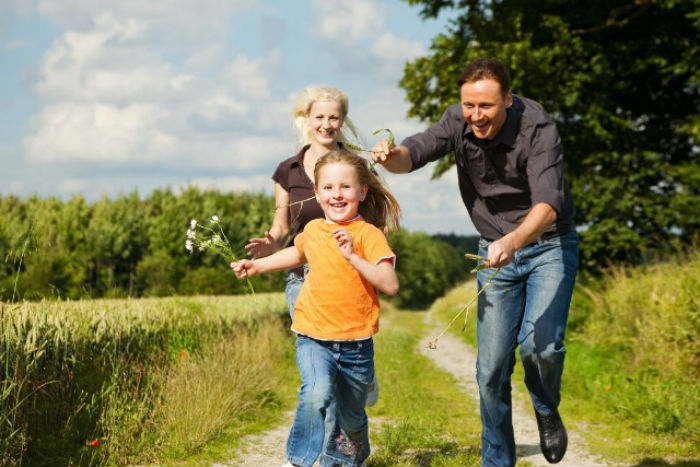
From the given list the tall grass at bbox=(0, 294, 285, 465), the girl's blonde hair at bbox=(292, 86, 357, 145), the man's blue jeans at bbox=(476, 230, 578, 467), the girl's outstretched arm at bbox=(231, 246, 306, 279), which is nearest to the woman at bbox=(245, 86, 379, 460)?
the girl's blonde hair at bbox=(292, 86, 357, 145)

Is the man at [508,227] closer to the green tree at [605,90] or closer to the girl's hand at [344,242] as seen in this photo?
the girl's hand at [344,242]

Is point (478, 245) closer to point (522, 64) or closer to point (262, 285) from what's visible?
point (522, 64)

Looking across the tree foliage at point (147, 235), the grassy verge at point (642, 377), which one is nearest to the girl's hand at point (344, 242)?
the grassy verge at point (642, 377)

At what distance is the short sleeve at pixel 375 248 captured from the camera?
13.3ft

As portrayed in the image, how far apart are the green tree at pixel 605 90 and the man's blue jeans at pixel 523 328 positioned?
12.5 metres

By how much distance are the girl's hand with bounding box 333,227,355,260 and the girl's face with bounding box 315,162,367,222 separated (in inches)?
9.7

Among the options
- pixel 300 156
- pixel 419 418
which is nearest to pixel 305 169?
pixel 300 156

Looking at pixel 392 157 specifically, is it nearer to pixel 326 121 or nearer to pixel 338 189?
pixel 338 189

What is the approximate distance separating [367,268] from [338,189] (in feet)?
1.75

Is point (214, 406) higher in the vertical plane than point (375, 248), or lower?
lower

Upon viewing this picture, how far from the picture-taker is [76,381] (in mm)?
6191

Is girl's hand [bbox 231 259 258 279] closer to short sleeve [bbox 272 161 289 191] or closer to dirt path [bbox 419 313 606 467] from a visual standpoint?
dirt path [bbox 419 313 606 467]

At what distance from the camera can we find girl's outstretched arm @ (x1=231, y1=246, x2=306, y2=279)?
13.9ft

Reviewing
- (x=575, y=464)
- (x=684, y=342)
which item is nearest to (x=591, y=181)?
(x=684, y=342)
